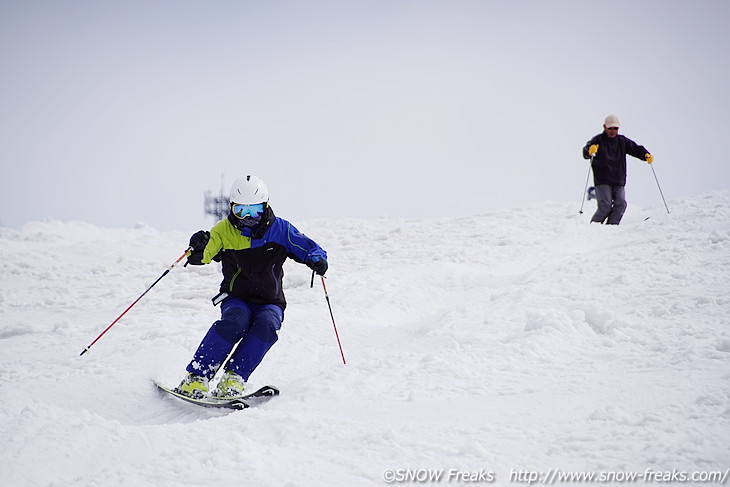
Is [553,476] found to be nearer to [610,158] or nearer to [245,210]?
[245,210]

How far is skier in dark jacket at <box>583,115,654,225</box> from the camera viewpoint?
10781 mm

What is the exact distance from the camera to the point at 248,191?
4660mm

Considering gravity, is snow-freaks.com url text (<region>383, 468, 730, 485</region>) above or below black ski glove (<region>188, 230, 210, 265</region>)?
below

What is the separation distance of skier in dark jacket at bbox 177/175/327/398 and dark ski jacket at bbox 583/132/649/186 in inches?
323

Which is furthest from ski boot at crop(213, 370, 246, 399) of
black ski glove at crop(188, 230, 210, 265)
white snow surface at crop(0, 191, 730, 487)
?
black ski glove at crop(188, 230, 210, 265)

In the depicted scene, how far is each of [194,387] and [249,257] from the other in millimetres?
1210

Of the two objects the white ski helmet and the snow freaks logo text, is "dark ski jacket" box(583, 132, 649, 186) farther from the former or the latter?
the snow freaks logo text

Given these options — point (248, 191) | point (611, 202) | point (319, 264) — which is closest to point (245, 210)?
point (248, 191)

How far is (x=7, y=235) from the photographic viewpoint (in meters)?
17.6

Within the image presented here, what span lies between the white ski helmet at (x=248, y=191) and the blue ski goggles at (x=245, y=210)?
33 millimetres

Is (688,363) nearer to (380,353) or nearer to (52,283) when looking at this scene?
(380,353)

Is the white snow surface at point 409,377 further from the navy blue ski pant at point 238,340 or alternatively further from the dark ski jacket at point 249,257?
the dark ski jacket at point 249,257

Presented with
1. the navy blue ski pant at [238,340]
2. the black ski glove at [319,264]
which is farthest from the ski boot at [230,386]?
the black ski glove at [319,264]

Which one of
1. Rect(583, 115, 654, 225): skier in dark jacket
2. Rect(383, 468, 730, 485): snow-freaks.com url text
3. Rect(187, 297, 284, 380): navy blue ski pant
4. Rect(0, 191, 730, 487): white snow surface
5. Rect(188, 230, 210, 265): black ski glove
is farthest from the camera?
Rect(583, 115, 654, 225): skier in dark jacket
